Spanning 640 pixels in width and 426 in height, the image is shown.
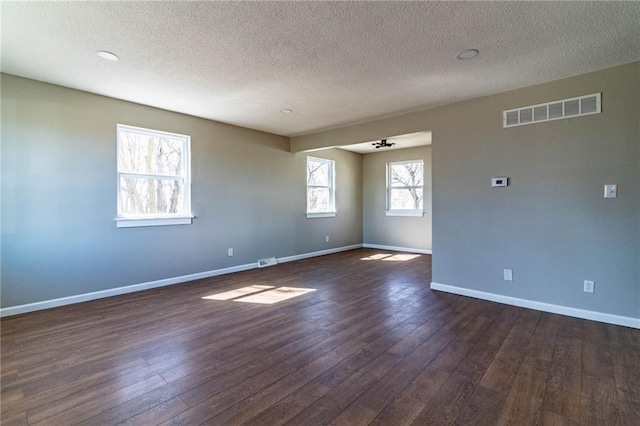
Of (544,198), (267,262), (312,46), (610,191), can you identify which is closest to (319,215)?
(267,262)

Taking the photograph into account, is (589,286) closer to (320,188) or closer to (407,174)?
(407,174)

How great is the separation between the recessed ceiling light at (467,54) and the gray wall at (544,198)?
1159 millimetres

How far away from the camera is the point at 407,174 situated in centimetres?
734

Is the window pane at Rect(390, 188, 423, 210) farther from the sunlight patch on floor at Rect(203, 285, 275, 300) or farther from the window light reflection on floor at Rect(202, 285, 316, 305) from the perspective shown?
the sunlight patch on floor at Rect(203, 285, 275, 300)

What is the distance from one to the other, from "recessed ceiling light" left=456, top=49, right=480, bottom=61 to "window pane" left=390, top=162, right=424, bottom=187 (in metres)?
4.52

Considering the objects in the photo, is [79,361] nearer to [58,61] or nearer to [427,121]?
[58,61]

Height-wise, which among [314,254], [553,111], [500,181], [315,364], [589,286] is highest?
[553,111]

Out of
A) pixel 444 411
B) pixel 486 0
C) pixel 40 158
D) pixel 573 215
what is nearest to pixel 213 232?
pixel 40 158

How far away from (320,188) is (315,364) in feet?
16.7

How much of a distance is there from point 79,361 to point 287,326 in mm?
1637

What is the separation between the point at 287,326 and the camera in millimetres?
2906

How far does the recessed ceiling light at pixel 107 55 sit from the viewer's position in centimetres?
266

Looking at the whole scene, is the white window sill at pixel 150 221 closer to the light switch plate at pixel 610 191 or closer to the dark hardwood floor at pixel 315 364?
the dark hardwood floor at pixel 315 364

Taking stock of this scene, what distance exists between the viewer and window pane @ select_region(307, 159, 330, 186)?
6.73 meters
